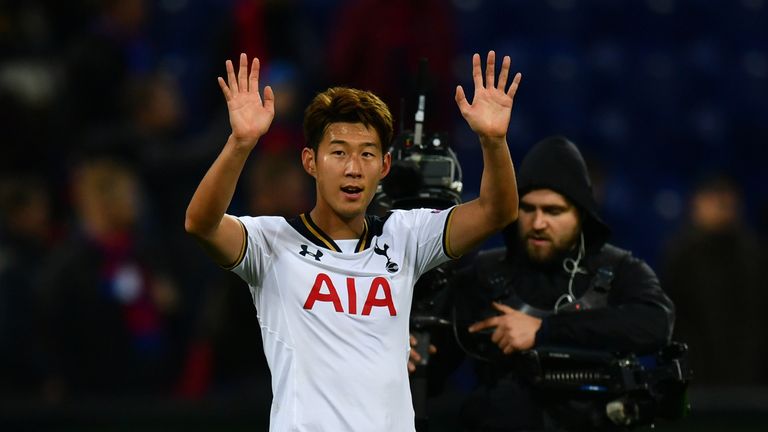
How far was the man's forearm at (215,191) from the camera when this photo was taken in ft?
13.1

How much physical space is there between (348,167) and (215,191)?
1.51ft

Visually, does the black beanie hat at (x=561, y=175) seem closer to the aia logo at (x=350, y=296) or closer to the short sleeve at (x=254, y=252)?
the aia logo at (x=350, y=296)

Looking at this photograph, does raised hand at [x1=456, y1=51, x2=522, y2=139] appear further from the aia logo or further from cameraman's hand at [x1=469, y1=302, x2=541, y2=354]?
cameraman's hand at [x1=469, y1=302, x2=541, y2=354]

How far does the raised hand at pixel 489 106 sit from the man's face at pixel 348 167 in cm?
33

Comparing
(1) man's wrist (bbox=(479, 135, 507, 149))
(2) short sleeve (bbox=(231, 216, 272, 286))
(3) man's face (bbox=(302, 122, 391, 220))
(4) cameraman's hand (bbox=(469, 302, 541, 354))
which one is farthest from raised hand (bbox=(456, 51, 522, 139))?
(4) cameraman's hand (bbox=(469, 302, 541, 354))

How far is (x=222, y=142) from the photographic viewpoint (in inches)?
331

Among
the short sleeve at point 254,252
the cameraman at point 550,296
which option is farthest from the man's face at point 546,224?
the short sleeve at point 254,252

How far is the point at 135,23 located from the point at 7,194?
144cm

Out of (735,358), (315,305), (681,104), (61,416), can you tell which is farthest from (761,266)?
(315,305)

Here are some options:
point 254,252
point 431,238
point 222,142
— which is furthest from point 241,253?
point 222,142

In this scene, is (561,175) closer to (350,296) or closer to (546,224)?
(546,224)

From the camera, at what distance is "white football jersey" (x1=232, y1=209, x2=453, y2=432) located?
164 inches

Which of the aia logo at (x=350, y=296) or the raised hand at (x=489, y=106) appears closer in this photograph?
the raised hand at (x=489, y=106)

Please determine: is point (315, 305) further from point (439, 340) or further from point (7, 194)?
point (7, 194)
